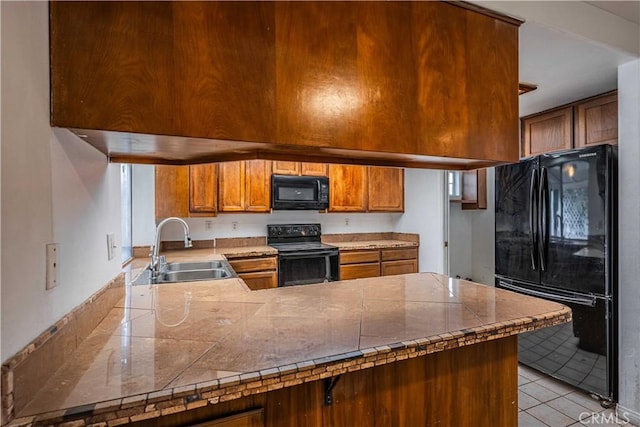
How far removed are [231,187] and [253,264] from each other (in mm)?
867

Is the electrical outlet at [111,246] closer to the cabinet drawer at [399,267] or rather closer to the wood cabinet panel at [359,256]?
the wood cabinet panel at [359,256]

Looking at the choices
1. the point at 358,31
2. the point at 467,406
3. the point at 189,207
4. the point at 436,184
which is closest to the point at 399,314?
the point at 467,406

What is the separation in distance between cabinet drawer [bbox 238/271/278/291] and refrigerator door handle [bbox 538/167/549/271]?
2.41m

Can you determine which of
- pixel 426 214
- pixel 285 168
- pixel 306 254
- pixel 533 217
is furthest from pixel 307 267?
pixel 533 217

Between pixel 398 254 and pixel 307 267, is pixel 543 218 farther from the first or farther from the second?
pixel 307 267

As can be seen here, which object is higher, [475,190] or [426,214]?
[475,190]

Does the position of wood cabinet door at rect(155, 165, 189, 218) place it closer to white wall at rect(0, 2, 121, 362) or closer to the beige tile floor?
white wall at rect(0, 2, 121, 362)

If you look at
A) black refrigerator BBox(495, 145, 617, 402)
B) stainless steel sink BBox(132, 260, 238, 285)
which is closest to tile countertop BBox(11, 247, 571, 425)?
stainless steel sink BBox(132, 260, 238, 285)

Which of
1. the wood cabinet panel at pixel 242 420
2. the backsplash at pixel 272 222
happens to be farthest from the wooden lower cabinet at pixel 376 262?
the wood cabinet panel at pixel 242 420

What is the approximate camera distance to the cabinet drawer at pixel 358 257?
3795 millimetres

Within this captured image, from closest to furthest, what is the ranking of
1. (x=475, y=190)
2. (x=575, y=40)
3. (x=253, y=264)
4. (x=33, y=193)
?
(x=33, y=193) < (x=575, y=40) < (x=253, y=264) < (x=475, y=190)

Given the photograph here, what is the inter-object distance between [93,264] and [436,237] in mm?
3579

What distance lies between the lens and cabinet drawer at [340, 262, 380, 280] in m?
3.79

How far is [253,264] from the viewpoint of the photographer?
3.39 m
